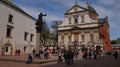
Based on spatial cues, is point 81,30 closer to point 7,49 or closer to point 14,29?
point 14,29

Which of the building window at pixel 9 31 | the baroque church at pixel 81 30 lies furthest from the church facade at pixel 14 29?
the baroque church at pixel 81 30

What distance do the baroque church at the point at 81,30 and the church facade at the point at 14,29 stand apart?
56.9 ft

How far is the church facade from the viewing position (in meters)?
30.3

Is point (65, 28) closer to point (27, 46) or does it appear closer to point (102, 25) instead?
point (102, 25)

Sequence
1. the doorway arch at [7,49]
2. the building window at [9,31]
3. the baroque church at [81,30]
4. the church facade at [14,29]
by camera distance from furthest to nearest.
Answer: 1. the baroque church at [81,30]
2. the building window at [9,31]
3. the doorway arch at [7,49]
4. the church facade at [14,29]

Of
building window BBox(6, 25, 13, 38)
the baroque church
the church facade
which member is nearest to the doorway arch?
the church facade

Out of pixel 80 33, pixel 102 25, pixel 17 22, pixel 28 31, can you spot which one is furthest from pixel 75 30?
pixel 17 22

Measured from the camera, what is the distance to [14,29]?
111 feet

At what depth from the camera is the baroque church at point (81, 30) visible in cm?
5144

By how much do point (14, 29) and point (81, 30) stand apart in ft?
85.4

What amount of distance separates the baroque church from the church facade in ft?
56.9

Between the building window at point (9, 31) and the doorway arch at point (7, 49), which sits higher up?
the building window at point (9, 31)

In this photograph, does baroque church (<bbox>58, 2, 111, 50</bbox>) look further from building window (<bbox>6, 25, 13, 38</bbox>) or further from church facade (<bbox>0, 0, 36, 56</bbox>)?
building window (<bbox>6, 25, 13, 38</bbox>)

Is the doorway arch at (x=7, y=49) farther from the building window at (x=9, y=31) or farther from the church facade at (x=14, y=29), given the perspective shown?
the building window at (x=9, y=31)
